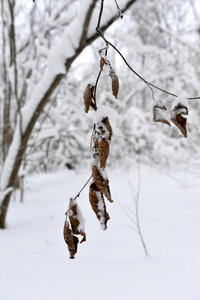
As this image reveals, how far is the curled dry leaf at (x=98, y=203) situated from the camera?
66 centimetres

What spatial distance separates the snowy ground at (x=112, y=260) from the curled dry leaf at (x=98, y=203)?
80cm

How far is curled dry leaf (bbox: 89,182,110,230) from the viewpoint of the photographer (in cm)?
66

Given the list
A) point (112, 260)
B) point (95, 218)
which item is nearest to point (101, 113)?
point (112, 260)

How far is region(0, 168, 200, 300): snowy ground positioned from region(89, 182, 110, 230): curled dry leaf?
2.61 ft

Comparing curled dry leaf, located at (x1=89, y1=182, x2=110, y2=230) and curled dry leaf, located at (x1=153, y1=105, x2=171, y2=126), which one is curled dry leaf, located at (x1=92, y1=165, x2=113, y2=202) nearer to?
curled dry leaf, located at (x1=89, y1=182, x2=110, y2=230)

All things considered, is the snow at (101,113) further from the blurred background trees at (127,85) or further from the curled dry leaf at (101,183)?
the blurred background trees at (127,85)

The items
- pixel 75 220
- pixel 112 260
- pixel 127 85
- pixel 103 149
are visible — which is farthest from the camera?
pixel 127 85

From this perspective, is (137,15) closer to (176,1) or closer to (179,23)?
(176,1)

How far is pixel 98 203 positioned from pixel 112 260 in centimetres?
117

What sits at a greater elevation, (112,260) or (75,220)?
(75,220)

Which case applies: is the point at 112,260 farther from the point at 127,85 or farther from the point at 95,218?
the point at 127,85

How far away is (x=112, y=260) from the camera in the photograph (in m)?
1.68

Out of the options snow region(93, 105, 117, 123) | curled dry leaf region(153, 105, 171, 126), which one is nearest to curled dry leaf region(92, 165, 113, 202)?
snow region(93, 105, 117, 123)

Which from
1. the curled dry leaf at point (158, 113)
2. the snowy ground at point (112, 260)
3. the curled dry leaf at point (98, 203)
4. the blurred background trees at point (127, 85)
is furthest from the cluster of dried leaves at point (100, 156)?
the blurred background trees at point (127, 85)
